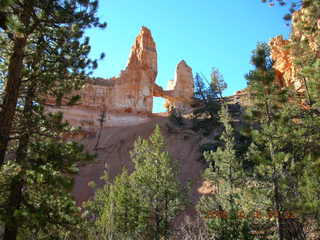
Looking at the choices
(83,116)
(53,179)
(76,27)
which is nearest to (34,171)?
(53,179)

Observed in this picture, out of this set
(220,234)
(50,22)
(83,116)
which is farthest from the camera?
(83,116)

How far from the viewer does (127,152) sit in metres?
39.4

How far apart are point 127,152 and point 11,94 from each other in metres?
32.7

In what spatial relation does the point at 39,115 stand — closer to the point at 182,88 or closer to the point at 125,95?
the point at 125,95

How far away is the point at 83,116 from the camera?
45.1 metres

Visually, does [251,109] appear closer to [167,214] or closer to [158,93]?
[167,214]

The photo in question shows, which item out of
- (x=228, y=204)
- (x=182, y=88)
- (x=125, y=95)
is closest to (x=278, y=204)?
(x=228, y=204)

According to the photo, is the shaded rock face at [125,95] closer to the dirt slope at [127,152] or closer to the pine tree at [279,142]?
the dirt slope at [127,152]

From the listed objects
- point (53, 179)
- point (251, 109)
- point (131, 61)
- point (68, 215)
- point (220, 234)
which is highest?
point (131, 61)

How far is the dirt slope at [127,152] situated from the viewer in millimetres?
31969

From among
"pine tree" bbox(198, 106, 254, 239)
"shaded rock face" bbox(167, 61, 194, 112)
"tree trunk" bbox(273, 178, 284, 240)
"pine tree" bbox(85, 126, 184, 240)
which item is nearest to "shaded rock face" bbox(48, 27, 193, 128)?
"shaded rock face" bbox(167, 61, 194, 112)

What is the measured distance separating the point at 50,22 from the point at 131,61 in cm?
4155

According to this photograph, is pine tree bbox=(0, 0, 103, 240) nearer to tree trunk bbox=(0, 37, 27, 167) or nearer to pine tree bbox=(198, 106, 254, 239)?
tree trunk bbox=(0, 37, 27, 167)

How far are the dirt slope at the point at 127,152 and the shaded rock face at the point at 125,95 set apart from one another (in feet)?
6.43
